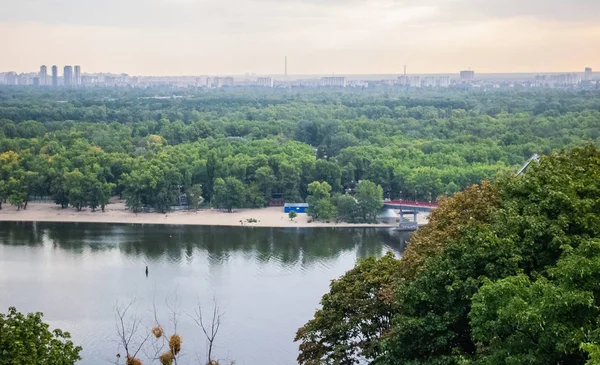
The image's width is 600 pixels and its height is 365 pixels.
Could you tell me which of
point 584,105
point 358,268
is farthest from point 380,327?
point 584,105

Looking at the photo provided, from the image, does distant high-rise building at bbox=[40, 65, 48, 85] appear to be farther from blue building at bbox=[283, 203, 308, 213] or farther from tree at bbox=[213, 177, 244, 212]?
blue building at bbox=[283, 203, 308, 213]

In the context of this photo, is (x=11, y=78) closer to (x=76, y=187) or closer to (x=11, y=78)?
(x=11, y=78)

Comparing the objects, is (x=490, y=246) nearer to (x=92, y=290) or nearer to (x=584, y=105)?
(x=92, y=290)

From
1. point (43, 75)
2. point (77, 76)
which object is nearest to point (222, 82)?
point (77, 76)

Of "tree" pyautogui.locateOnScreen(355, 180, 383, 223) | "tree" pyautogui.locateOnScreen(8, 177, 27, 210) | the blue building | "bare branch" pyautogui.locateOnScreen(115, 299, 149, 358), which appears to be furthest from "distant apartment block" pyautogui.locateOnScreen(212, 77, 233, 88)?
"bare branch" pyautogui.locateOnScreen(115, 299, 149, 358)

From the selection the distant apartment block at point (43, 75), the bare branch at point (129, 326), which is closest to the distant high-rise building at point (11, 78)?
the distant apartment block at point (43, 75)

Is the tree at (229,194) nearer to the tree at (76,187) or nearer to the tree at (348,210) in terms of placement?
the tree at (348,210)
